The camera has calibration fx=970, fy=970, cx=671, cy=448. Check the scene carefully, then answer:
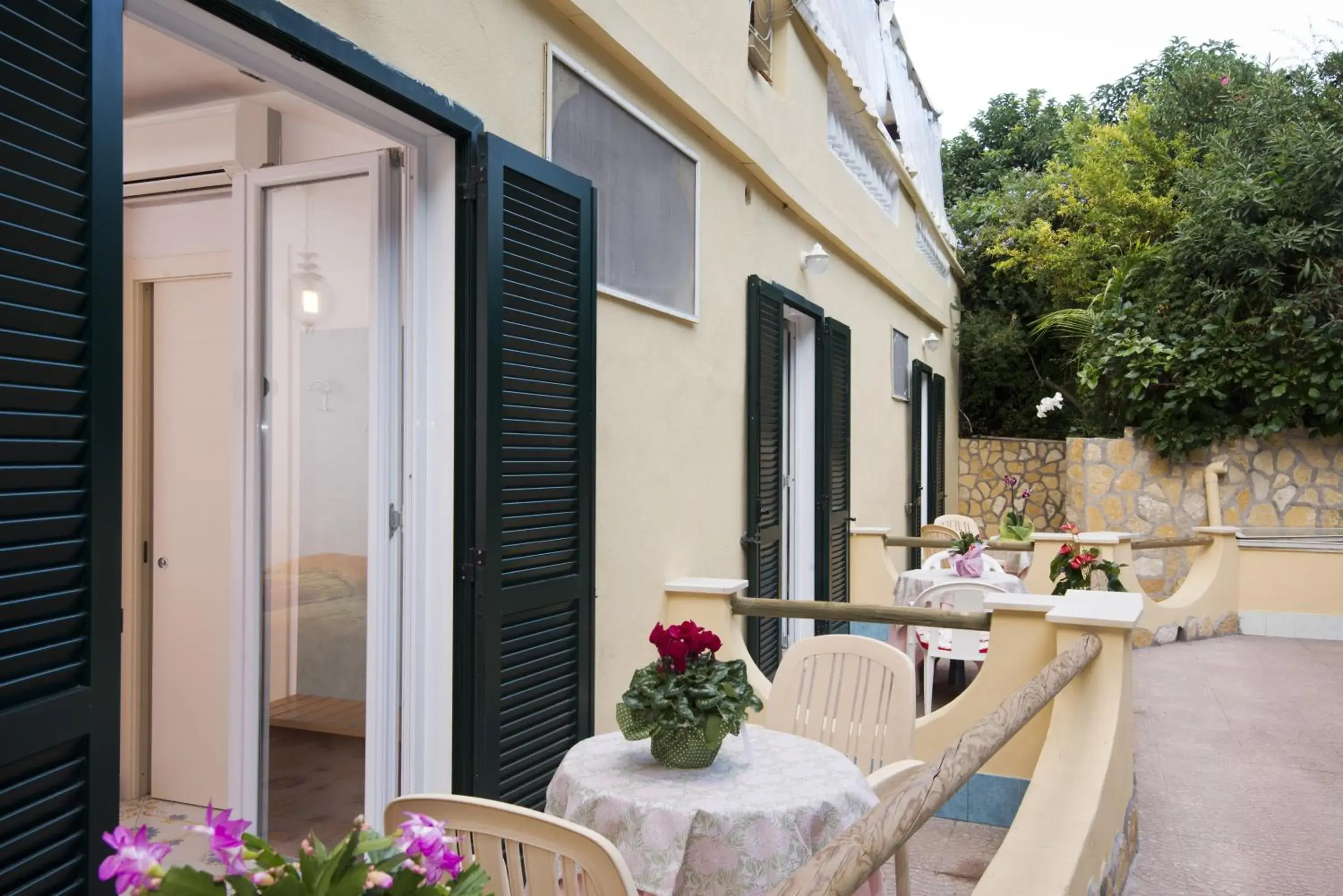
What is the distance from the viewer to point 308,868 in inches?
36.5

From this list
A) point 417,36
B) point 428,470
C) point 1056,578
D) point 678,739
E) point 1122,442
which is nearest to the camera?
point 678,739

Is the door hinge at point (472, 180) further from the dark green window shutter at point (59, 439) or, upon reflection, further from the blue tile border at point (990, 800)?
the blue tile border at point (990, 800)

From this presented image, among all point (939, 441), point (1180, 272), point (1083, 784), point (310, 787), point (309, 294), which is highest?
point (1180, 272)

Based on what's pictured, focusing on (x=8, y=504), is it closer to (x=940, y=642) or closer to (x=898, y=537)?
(x=940, y=642)

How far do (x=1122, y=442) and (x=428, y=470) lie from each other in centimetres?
846

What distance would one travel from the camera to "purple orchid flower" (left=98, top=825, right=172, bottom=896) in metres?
0.82

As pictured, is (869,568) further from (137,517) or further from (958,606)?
(137,517)

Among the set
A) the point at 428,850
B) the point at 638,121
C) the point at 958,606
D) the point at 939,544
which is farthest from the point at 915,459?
the point at 428,850

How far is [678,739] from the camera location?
2.36 metres

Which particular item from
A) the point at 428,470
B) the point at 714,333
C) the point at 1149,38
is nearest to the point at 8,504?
the point at 428,470

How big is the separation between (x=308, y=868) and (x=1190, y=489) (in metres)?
9.93

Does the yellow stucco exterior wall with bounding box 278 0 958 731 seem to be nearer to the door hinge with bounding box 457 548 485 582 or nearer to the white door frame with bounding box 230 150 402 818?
the white door frame with bounding box 230 150 402 818

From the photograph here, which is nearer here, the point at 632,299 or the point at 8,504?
the point at 8,504

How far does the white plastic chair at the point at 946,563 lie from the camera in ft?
20.0
